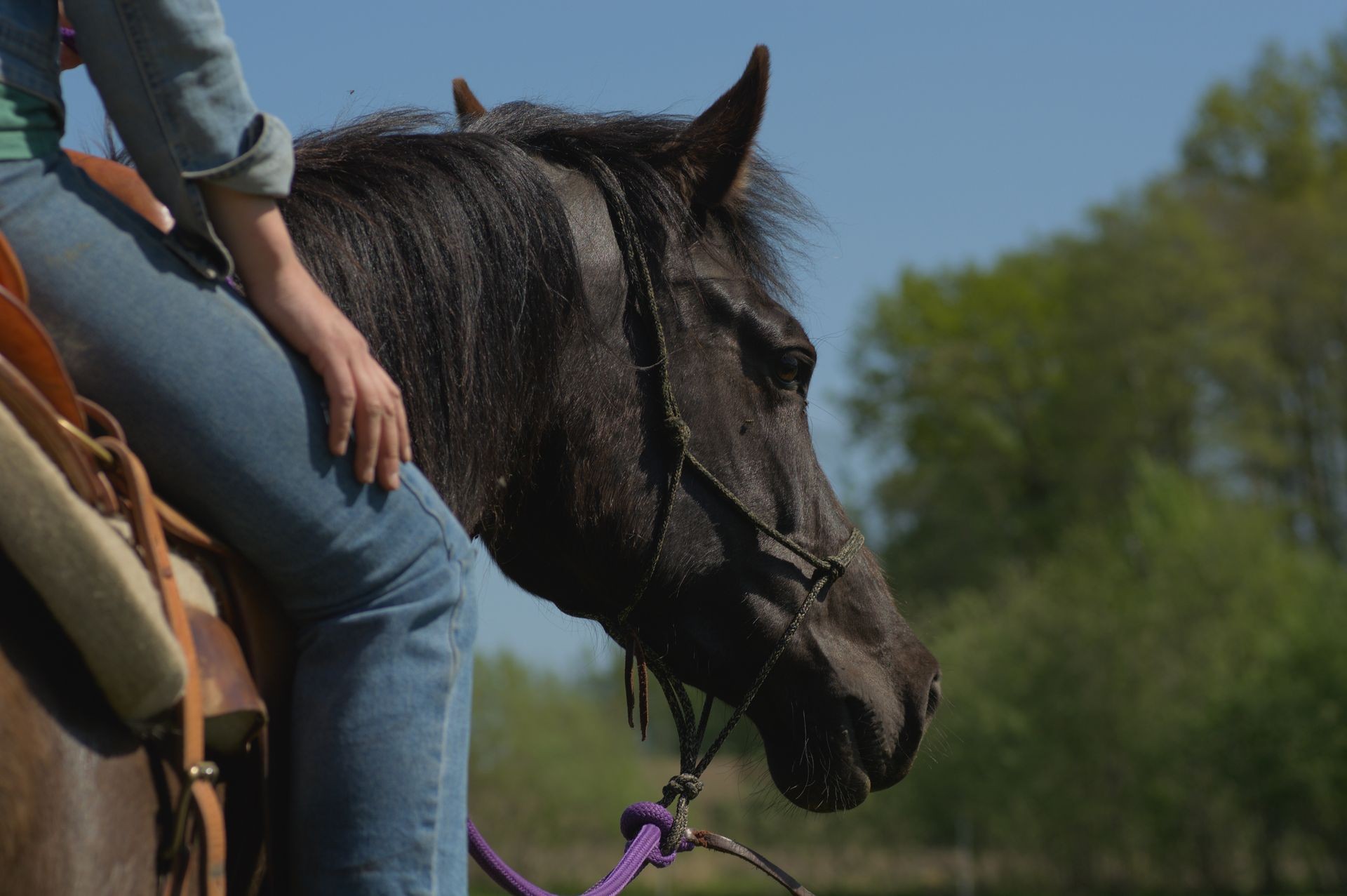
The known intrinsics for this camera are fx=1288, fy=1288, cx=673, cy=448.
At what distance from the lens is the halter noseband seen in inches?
103

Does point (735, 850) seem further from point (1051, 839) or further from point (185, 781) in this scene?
point (1051, 839)

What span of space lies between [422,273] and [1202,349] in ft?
130

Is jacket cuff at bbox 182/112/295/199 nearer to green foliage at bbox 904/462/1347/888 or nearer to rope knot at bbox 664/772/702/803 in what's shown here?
rope knot at bbox 664/772/702/803

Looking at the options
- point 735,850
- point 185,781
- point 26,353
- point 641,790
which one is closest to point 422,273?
point 26,353

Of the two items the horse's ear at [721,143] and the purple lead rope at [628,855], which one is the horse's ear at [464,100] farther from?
the purple lead rope at [628,855]

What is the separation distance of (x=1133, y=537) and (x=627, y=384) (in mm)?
39567

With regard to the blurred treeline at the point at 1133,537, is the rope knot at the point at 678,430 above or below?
above

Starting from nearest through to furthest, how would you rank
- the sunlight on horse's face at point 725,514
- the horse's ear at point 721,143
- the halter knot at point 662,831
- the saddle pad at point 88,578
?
the saddle pad at point 88,578 → the sunlight on horse's face at point 725,514 → the horse's ear at point 721,143 → the halter knot at point 662,831

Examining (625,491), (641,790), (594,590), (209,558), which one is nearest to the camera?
(209,558)

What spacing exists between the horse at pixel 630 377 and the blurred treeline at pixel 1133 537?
29.7 meters

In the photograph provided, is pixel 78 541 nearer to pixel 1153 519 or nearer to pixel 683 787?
pixel 683 787

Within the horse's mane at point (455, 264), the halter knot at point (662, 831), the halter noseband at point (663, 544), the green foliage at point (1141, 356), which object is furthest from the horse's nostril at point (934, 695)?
the green foliage at point (1141, 356)

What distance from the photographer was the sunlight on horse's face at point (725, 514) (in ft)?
8.52

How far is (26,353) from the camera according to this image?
1.61 meters
